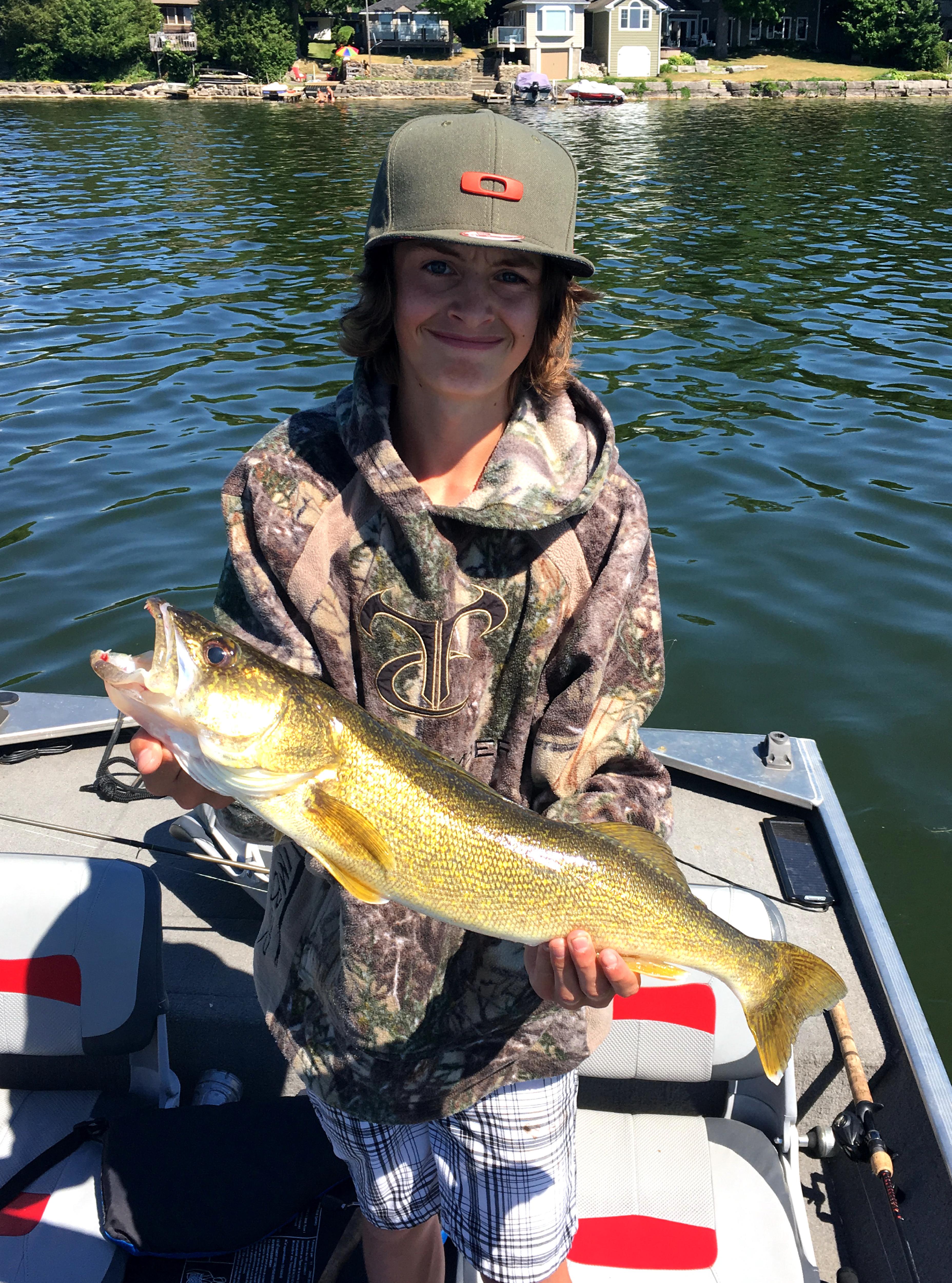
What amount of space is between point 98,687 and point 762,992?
6.68m

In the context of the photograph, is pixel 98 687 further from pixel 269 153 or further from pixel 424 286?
pixel 269 153

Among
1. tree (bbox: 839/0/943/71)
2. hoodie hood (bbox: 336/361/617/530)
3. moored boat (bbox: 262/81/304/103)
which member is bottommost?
hoodie hood (bbox: 336/361/617/530)

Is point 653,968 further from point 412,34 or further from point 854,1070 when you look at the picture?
point 412,34

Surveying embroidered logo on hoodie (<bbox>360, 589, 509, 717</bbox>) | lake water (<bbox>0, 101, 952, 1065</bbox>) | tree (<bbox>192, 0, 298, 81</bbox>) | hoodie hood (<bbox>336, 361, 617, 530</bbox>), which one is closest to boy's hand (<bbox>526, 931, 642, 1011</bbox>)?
embroidered logo on hoodie (<bbox>360, 589, 509, 717</bbox>)

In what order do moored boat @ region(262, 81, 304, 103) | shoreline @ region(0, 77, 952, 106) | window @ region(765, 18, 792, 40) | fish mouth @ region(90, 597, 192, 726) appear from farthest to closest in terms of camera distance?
window @ region(765, 18, 792, 40) → moored boat @ region(262, 81, 304, 103) → shoreline @ region(0, 77, 952, 106) → fish mouth @ region(90, 597, 192, 726)

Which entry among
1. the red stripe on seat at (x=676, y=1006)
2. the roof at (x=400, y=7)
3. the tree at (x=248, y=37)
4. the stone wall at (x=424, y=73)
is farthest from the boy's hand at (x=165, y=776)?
the roof at (x=400, y=7)

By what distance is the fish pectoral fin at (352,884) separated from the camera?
2.22 m

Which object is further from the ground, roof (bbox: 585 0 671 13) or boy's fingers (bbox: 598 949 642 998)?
roof (bbox: 585 0 671 13)

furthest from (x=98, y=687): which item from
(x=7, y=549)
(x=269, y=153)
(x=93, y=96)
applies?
(x=93, y=96)

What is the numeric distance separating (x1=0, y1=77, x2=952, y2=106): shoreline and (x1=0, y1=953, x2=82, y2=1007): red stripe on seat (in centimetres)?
7051

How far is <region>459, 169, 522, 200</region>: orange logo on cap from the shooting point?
7.23 feet

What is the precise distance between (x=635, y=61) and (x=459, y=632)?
85.2m

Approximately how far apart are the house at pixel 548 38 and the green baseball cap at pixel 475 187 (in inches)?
3292

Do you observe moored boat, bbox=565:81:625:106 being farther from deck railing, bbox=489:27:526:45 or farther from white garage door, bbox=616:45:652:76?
deck railing, bbox=489:27:526:45
